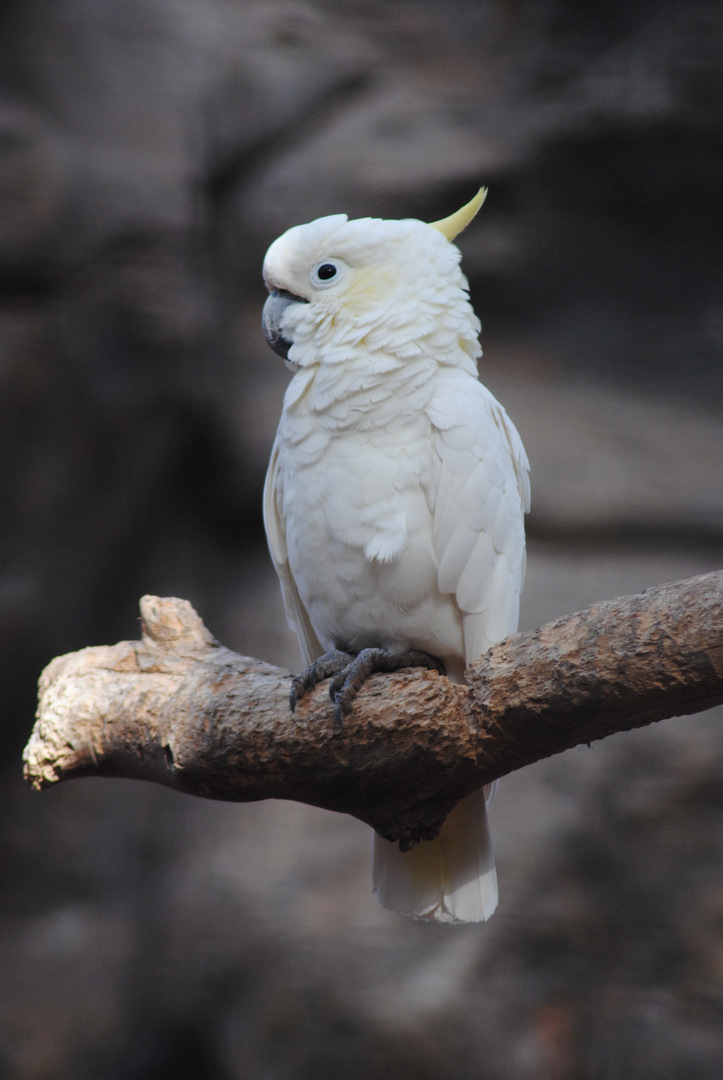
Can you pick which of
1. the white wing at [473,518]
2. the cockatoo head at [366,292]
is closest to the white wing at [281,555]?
the cockatoo head at [366,292]

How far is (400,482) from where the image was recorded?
1613 millimetres

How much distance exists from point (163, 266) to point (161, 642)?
164cm

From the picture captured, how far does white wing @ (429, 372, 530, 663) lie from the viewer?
1619mm

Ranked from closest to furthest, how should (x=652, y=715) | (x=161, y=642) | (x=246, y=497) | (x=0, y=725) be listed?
(x=652, y=715) → (x=161, y=642) → (x=0, y=725) → (x=246, y=497)

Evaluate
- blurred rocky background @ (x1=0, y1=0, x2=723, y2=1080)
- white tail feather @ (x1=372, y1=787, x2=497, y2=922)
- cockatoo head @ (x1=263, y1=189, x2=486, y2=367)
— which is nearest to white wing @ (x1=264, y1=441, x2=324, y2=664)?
cockatoo head @ (x1=263, y1=189, x2=486, y2=367)

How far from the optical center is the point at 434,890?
1647 mm

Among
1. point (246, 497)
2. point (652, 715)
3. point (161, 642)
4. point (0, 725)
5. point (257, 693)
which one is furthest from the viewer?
point (246, 497)

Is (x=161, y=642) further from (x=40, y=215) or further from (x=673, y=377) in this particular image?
(x=673, y=377)

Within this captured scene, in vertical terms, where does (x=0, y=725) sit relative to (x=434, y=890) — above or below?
above

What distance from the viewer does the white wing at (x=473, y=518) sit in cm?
162

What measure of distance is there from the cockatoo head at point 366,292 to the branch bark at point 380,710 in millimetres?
626

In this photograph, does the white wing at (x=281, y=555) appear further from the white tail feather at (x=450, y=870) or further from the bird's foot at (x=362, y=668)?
the white tail feather at (x=450, y=870)

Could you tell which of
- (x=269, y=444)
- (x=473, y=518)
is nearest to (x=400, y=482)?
(x=473, y=518)

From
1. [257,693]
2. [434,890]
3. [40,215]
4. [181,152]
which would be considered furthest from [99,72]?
[434,890]
